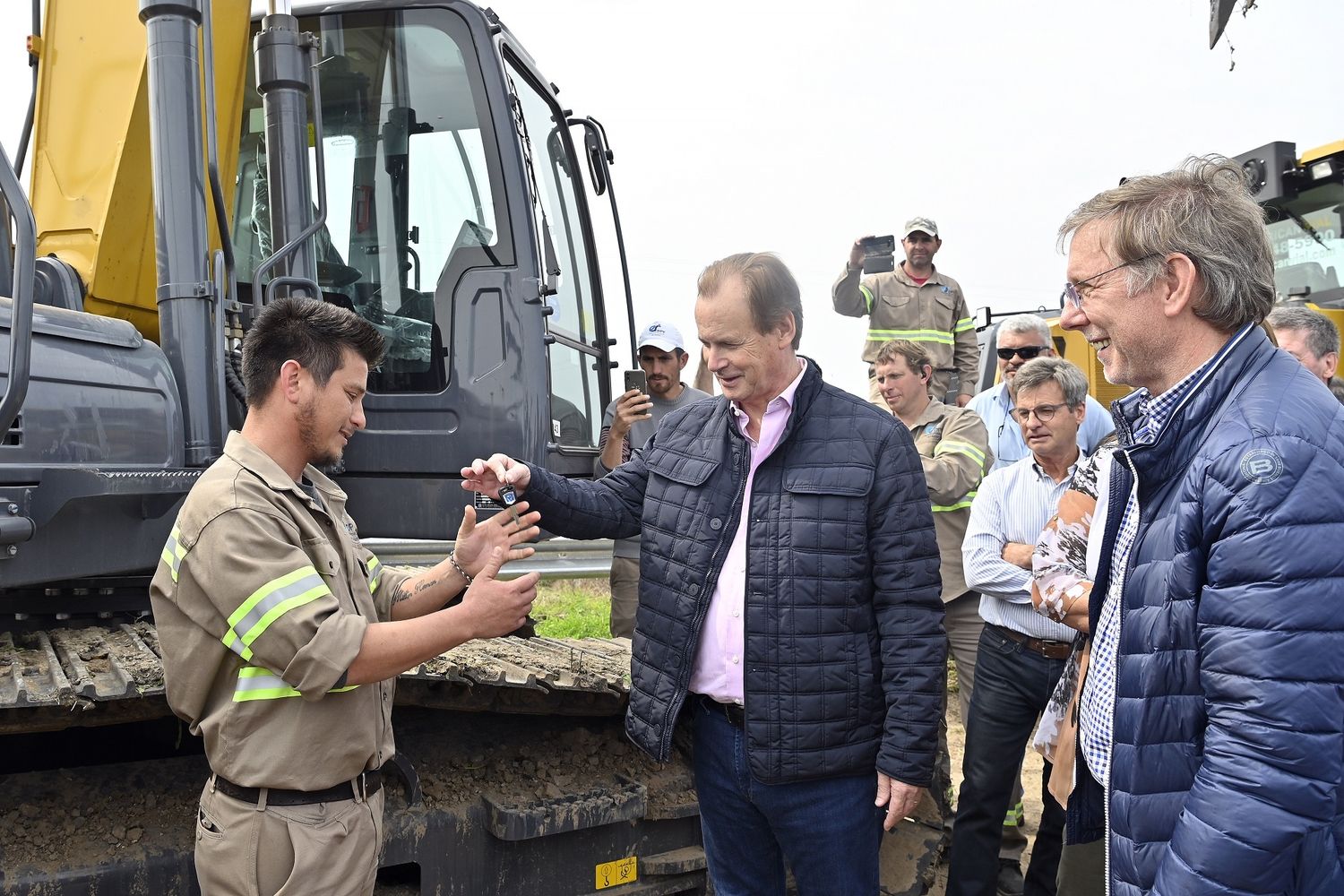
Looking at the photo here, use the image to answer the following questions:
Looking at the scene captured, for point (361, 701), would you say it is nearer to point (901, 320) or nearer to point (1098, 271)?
point (1098, 271)

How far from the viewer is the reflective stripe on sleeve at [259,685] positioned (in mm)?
2023

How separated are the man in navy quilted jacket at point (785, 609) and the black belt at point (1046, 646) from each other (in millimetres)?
1209

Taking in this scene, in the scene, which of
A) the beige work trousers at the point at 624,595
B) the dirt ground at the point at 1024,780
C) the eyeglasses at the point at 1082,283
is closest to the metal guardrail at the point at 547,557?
the dirt ground at the point at 1024,780

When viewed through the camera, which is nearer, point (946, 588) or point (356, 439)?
point (356, 439)

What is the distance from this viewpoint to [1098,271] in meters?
1.69

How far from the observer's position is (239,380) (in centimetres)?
305

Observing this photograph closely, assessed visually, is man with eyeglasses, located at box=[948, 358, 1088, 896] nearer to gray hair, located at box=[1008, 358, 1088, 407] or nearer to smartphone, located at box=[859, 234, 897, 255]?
gray hair, located at box=[1008, 358, 1088, 407]

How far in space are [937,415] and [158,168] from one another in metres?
3.04

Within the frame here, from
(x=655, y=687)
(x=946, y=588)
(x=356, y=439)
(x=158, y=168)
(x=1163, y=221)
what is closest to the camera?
(x=1163, y=221)

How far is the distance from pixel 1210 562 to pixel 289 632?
61.0 inches

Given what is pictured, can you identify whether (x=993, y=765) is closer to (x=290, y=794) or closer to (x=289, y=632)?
(x=290, y=794)

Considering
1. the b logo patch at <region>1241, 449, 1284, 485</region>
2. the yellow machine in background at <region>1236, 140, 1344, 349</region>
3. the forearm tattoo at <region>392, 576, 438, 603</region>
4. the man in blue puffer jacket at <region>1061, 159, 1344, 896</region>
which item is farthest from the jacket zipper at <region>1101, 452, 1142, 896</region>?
the yellow machine in background at <region>1236, 140, 1344, 349</region>

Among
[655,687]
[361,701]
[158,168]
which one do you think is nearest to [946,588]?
[655,687]

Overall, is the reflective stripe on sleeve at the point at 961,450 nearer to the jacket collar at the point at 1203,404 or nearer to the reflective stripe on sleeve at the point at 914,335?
the reflective stripe on sleeve at the point at 914,335
